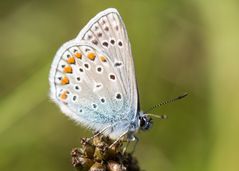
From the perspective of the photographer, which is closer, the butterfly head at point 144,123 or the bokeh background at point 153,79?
the butterfly head at point 144,123

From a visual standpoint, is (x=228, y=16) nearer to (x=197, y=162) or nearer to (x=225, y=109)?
(x=225, y=109)

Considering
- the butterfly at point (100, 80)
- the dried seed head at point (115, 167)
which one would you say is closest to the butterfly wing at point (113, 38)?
the butterfly at point (100, 80)

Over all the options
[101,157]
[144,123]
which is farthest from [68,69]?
[101,157]

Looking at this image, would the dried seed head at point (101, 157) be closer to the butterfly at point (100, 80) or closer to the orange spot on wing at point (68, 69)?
the butterfly at point (100, 80)

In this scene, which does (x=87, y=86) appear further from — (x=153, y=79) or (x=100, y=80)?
(x=153, y=79)

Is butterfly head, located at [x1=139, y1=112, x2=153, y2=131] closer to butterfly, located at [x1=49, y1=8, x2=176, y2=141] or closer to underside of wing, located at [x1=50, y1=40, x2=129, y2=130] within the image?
butterfly, located at [x1=49, y1=8, x2=176, y2=141]

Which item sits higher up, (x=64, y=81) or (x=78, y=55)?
(x=78, y=55)

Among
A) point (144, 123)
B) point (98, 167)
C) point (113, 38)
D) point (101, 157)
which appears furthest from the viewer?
point (144, 123)

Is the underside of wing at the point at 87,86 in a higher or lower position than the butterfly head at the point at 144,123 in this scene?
higher

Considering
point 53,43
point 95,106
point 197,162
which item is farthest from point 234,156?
point 53,43
